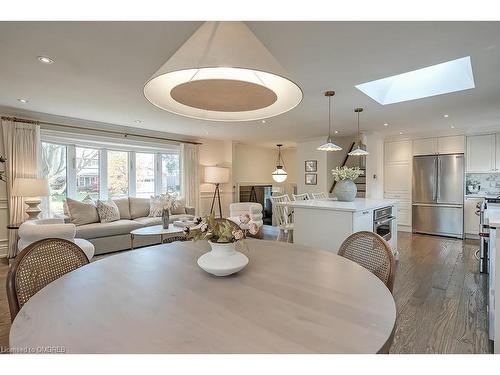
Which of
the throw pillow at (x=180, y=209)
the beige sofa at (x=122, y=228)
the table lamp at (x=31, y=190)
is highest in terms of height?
the table lamp at (x=31, y=190)

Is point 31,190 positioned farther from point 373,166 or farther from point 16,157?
point 373,166

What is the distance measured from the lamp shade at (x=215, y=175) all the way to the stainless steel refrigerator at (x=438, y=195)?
170 inches

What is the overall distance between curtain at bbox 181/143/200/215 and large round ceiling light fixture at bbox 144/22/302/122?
4.84 m

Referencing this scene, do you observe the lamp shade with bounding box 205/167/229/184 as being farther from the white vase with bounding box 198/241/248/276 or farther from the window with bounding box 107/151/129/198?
the white vase with bounding box 198/241/248/276

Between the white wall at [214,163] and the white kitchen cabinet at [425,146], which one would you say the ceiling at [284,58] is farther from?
the white wall at [214,163]

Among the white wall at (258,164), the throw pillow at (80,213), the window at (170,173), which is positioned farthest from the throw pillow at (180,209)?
the white wall at (258,164)

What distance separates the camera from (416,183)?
582cm

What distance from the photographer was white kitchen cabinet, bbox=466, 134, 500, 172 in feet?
16.8

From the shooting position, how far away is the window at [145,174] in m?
5.71
